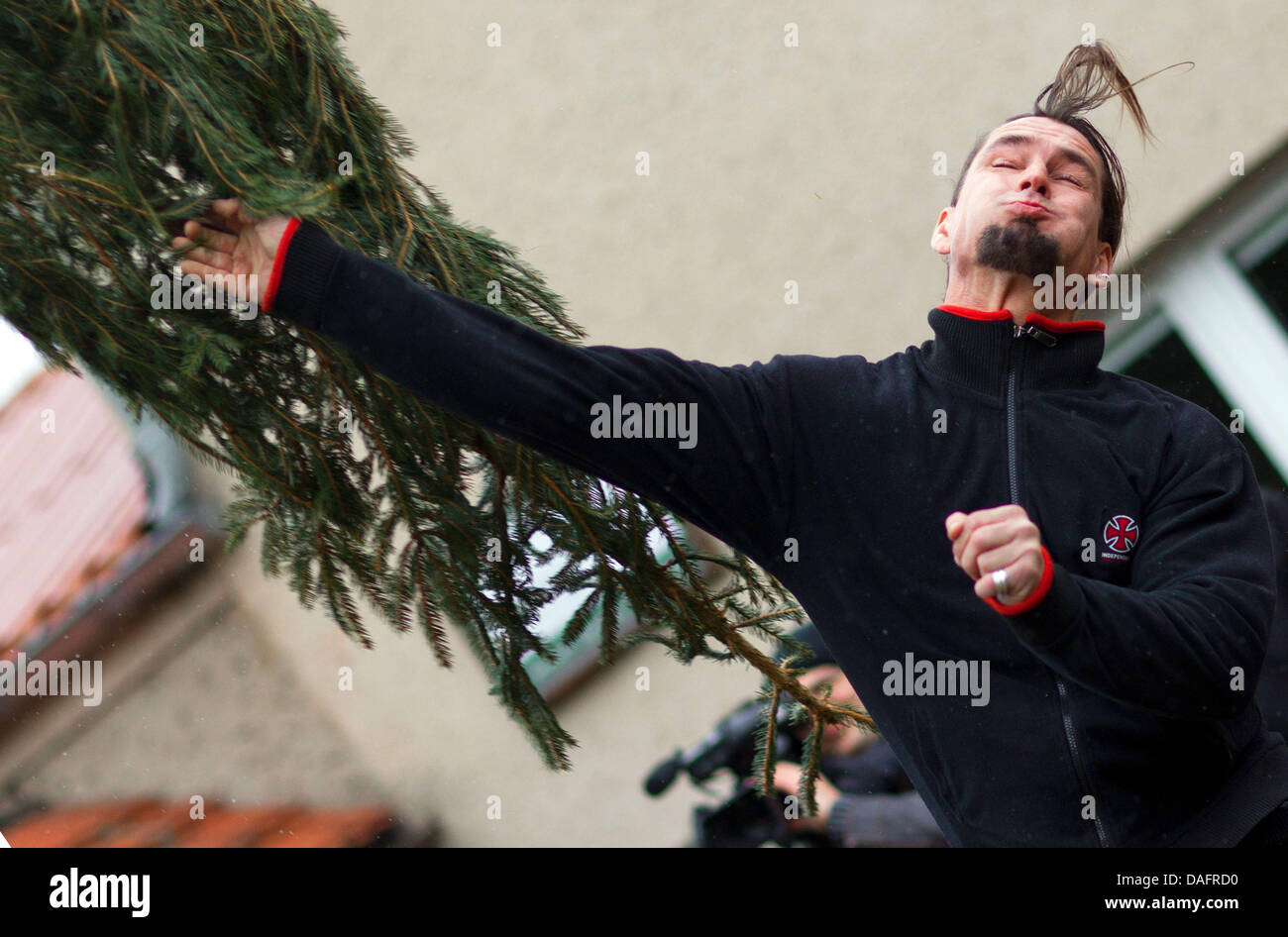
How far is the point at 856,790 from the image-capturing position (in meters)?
2.58

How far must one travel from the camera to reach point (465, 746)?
10.3 feet

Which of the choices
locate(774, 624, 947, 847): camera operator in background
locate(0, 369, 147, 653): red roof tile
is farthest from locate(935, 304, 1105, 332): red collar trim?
locate(0, 369, 147, 653): red roof tile

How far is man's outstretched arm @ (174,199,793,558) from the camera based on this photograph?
0.96 metres

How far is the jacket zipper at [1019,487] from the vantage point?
103 centimetres

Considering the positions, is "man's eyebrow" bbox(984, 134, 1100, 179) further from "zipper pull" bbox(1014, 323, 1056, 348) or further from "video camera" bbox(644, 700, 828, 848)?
"video camera" bbox(644, 700, 828, 848)

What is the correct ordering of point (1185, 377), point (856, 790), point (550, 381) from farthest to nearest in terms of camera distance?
1. point (1185, 377)
2. point (856, 790)
3. point (550, 381)

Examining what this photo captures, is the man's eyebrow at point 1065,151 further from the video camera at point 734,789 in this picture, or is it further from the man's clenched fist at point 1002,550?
the video camera at point 734,789

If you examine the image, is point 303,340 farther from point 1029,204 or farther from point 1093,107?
A: point 1093,107

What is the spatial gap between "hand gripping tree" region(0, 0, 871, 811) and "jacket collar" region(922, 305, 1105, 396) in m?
0.40

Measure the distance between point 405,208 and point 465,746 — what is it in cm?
215

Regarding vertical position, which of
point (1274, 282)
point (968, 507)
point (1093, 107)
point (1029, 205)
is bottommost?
point (968, 507)

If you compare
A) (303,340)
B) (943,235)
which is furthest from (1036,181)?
(303,340)

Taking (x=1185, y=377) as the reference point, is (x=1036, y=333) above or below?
below

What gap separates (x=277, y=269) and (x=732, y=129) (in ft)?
6.91
